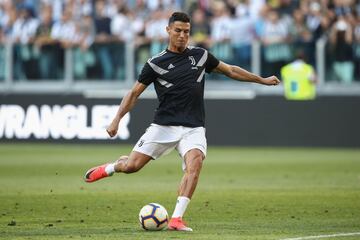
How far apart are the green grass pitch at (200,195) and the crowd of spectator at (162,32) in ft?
9.07

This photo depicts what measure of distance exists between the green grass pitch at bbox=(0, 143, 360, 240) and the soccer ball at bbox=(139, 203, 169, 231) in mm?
141

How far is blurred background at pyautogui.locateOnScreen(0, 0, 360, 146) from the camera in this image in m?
25.8

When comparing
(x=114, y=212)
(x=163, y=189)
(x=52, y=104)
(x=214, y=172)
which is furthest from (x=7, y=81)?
(x=114, y=212)

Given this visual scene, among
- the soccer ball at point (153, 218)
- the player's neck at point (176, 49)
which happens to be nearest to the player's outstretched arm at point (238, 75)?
the player's neck at point (176, 49)

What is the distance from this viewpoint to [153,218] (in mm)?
10836

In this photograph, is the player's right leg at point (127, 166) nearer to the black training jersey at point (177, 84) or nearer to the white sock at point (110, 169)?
the white sock at point (110, 169)

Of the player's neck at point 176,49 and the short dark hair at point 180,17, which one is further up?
the short dark hair at point 180,17

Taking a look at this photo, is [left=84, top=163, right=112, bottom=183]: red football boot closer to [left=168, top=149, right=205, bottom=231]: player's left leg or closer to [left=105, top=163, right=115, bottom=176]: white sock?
[left=105, top=163, right=115, bottom=176]: white sock

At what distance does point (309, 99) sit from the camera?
1014 inches

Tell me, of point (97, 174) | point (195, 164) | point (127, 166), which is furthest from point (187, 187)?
point (97, 174)

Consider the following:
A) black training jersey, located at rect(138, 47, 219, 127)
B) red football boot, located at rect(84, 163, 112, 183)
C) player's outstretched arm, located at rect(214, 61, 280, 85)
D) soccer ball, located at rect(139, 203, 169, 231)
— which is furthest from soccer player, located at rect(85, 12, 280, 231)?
soccer ball, located at rect(139, 203, 169, 231)

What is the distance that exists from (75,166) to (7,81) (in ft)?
25.4

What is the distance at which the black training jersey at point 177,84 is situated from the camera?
11.4 meters

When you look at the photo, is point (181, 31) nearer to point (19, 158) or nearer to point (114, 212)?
point (114, 212)
